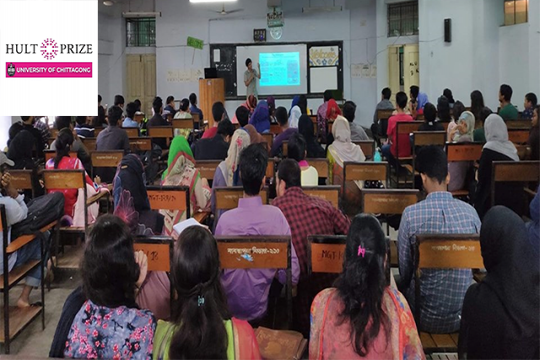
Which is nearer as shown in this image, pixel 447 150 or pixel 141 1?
pixel 447 150

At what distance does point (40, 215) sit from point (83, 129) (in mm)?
4009

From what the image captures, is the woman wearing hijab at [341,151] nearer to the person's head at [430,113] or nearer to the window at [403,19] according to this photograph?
the person's head at [430,113]

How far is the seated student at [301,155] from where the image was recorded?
4.04m

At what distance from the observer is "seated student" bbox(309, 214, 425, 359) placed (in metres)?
1.75

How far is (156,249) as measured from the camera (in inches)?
94.7

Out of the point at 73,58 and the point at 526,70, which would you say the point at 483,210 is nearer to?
the point at 73,58

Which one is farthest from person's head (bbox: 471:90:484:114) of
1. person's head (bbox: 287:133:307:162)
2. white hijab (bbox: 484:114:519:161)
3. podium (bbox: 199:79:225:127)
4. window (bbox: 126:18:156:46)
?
window (bbox: 126:18:156:46)

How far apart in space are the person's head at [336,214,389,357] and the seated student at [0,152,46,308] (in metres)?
1.98

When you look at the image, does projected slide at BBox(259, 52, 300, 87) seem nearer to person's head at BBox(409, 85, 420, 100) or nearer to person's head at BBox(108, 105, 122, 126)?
person's head at BBox(409, 85, 420, 100)

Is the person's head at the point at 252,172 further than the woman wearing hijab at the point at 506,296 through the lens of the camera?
Yes

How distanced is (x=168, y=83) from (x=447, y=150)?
9.88 metres

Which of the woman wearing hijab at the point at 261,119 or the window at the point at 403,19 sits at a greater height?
the window at the point at 403,19

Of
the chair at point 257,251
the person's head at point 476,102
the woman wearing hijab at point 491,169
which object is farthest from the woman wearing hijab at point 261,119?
the chair at point 257,251

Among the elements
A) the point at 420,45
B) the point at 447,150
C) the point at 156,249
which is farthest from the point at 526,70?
the point at 156,249
